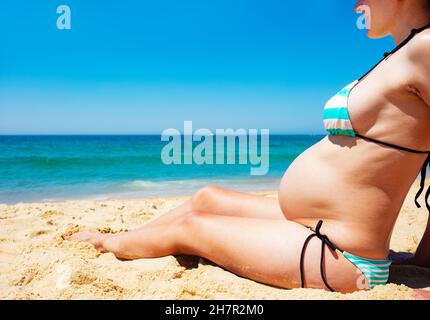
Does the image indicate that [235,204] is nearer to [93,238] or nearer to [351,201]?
[351,201]

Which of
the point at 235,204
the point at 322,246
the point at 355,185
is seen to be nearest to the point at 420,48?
the point at 355,185

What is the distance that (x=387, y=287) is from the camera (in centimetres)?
153

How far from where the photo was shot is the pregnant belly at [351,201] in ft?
4.92

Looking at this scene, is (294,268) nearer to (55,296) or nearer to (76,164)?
(55,296)

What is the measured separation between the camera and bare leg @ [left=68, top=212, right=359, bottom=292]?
155 cm

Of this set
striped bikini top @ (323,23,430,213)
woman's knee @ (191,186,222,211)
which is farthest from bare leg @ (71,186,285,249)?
striped bikini top @ (323,23,430,213)

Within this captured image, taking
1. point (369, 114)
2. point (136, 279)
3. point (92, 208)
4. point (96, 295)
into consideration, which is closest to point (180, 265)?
point (136, 279)

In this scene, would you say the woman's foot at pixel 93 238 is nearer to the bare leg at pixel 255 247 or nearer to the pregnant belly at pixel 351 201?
the bare leg at pixel 255 247

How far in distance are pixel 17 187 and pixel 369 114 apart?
774 centimetres

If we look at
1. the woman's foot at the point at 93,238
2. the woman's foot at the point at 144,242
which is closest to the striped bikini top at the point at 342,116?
the woman's foot at the point at 144,242

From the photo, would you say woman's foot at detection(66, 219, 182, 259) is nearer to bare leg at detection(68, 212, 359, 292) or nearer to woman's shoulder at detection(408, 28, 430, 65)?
bare leg at detection(68, 212, 359, 292)

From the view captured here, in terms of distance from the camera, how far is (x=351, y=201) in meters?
1.53

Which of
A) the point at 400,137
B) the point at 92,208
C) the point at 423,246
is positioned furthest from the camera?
the point at 92,208

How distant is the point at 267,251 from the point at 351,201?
0.42 meters
